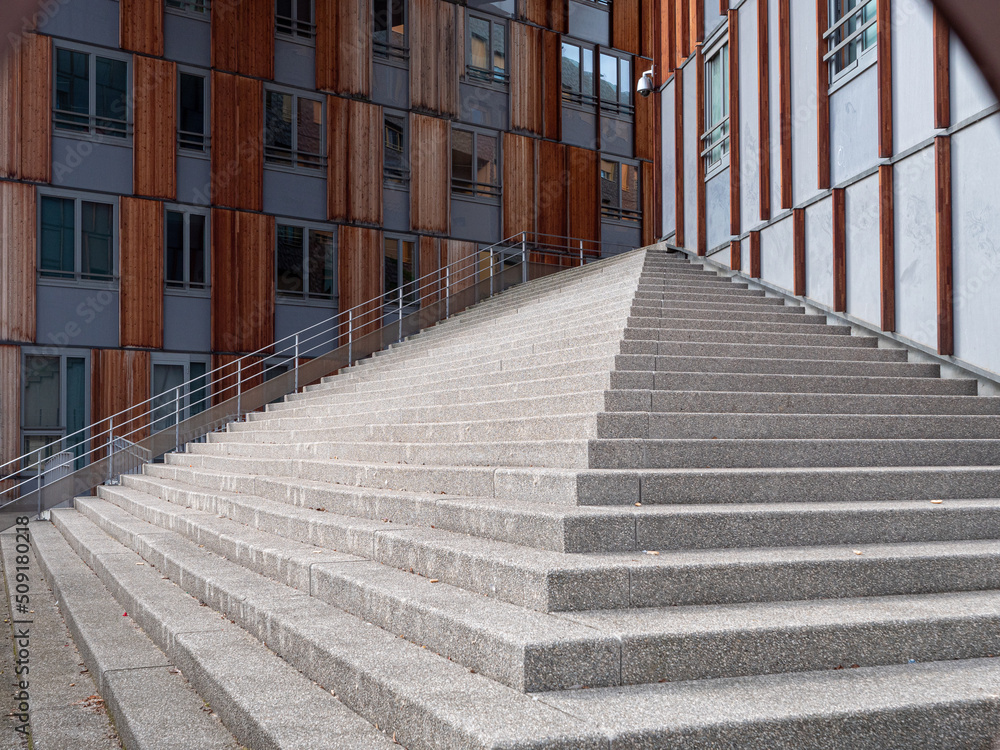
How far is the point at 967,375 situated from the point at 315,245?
528 inches

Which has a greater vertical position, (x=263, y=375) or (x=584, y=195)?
(x=584, y=195)

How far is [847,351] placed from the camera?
9625 millimetres

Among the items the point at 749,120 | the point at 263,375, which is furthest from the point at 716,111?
the point at 263,375

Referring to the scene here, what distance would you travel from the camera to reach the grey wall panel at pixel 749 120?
46.4 ft

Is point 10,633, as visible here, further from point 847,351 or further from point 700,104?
point 700,104

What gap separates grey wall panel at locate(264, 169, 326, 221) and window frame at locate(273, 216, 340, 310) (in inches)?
6.4

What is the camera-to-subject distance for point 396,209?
2031cm

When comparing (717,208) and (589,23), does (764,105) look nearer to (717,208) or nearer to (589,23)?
(717,208)

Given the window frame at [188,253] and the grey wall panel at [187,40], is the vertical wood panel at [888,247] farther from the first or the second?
the grey wall panel at [187,40]

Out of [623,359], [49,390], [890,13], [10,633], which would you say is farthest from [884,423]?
[49,390]

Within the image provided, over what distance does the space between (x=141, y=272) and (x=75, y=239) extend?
1.26m

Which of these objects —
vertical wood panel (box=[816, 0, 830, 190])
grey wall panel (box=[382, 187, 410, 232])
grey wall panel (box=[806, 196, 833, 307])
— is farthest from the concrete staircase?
grey wall panel (box=[382, 187, 410, 232])

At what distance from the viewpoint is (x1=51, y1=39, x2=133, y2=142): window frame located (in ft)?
54.0

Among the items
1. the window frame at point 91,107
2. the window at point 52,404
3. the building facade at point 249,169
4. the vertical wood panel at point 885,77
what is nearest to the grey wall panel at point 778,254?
the vertical wood panel at point 885,77
